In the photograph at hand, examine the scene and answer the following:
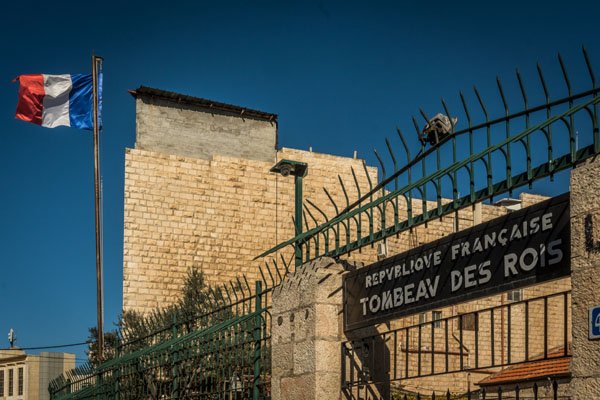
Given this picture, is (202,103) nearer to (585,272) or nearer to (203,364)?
(203,364)

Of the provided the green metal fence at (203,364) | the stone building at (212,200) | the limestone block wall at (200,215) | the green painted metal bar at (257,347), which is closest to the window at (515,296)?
the stone building at (212,200)

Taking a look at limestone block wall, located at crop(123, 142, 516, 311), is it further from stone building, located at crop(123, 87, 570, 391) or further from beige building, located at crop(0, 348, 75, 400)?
beige building, located at crop(0, 348, 75, 400)

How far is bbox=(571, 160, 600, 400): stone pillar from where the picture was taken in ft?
13.9

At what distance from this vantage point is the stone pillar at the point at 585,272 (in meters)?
4.22

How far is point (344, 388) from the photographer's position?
6453 millimetres

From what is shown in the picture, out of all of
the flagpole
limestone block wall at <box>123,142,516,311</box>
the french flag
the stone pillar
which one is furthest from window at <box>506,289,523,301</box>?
the stone pillar

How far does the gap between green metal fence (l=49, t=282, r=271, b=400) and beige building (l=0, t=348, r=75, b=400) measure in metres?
29.1

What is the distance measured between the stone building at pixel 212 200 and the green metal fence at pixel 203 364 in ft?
53.7

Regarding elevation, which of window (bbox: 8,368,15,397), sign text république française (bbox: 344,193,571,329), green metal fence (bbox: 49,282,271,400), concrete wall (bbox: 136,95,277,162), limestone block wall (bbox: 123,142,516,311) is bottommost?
window (bbox: 8,368,15,397)

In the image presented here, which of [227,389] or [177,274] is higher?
[177,274]

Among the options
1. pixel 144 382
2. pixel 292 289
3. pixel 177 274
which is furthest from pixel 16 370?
pixel 292 289

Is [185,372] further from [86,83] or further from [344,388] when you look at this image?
[86,83]

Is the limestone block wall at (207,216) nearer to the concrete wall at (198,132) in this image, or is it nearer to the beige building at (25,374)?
the concrete wall at (198,132)

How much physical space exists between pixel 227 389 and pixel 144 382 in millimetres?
2011
